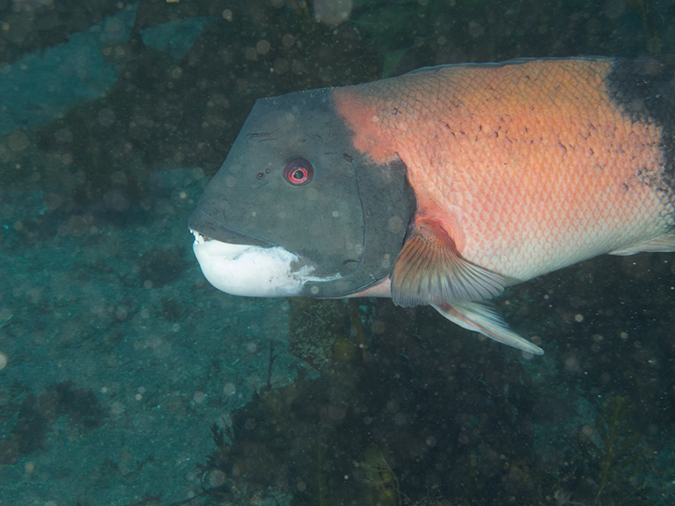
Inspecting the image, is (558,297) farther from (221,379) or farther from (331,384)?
(221,379)

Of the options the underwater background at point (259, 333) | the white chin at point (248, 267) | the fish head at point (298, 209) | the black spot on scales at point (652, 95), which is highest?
the black spot on scales at point (652, 95)

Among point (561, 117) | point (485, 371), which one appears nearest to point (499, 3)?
point (561, 117)

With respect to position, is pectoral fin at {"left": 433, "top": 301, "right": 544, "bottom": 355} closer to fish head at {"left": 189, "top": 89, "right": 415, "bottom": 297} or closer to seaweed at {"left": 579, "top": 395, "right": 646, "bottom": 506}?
fish head at {"left": 189, "top": 89, "right": 415, "bottom": 297}

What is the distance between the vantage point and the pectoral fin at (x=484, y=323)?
1.86m

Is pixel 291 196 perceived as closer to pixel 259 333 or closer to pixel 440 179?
pixel 440 179

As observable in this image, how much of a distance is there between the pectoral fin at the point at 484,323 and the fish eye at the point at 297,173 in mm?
997

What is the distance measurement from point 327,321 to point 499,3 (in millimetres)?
5277

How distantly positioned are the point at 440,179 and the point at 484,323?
2.95 ft

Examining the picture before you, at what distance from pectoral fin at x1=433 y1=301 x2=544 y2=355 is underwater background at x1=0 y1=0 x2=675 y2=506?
7.47ft

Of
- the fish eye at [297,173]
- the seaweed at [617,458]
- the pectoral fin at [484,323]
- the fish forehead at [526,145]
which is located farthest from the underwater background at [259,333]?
the fish eye at [297,173]

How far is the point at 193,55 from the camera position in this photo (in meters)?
5.32

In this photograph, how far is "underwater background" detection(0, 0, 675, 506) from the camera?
3.78m

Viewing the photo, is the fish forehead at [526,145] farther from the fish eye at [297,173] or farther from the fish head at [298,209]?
the fish eye at [297,173]

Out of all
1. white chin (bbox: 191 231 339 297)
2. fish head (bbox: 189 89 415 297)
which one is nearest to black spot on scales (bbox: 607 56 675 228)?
fish head (bbox: 189 89 415 297)
